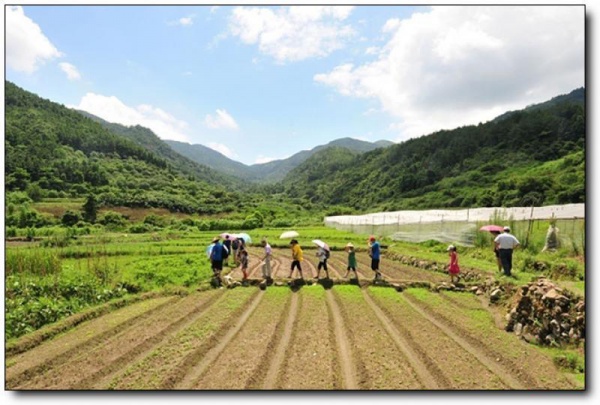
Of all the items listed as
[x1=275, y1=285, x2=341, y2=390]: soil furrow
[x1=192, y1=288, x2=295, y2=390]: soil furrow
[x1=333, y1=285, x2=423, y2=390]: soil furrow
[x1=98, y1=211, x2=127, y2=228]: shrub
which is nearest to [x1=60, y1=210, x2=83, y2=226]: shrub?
[x1=98, y1=211, x2=127, y2=228]: shrub

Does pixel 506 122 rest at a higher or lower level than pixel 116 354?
higher

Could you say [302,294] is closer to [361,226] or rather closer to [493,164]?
[361,226]

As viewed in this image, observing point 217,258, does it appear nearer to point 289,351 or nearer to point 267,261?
point 267,261

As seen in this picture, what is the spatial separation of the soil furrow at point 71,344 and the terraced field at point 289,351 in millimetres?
27

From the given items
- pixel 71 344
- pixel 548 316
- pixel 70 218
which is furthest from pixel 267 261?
pixel 70 218

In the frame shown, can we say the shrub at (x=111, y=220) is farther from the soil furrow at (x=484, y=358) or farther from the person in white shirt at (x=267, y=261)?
the soil furrow at (x=484, y=358)

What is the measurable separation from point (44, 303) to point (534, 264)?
1642 cm

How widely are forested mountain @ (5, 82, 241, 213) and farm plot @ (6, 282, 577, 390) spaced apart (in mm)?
49316

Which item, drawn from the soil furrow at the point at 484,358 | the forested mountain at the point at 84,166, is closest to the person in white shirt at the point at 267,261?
the soil furrow at the point at 484,358

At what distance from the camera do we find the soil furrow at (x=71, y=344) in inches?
287

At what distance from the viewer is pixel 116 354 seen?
7.91 meters

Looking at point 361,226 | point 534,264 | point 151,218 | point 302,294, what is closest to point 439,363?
point 302,294

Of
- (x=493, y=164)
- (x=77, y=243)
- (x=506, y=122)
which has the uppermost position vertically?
(x=506, y=122)

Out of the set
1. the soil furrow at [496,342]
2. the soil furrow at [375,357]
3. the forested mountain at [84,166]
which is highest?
the forested mountain at [84,166]
